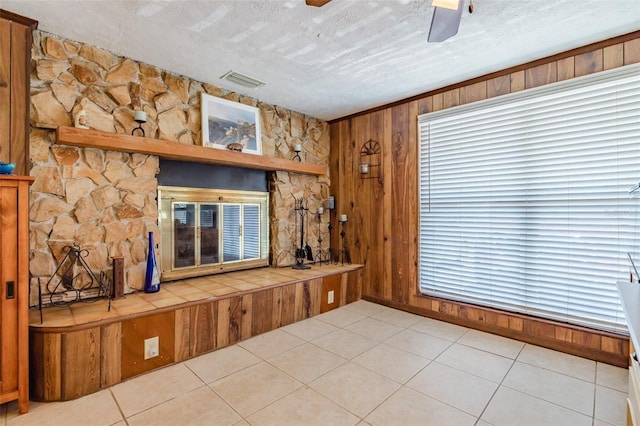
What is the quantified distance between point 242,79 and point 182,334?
8.42 ft

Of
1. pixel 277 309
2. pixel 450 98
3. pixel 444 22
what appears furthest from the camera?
pixel 450 98

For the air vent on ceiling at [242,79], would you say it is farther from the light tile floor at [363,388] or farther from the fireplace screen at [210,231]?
the light tile floor at [363,388]

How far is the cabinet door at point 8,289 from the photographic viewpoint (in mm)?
1745

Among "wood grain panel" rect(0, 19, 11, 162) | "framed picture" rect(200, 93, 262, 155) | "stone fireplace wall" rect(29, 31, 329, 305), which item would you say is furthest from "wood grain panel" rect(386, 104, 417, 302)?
"wood grain panel" rect(0, 19, 11, 162)

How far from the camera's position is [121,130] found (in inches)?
106

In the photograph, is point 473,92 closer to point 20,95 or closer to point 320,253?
point 320,253

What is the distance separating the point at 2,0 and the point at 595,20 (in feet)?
13.6

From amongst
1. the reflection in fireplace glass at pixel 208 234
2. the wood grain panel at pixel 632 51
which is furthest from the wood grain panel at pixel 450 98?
the reflection in fireplace glass at pixel 208 234

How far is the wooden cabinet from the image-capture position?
1.75 m

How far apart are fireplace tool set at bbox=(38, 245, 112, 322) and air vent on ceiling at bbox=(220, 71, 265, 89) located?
212 cm

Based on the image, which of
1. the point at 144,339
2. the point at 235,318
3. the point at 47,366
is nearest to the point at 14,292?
the point at 47,366

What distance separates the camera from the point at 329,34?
2.36m

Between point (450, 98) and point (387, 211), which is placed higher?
point (450, 98)

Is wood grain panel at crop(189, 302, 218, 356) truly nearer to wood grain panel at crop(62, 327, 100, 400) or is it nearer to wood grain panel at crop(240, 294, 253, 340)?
wood grain panel at crop(240, 294, 253, 340)
